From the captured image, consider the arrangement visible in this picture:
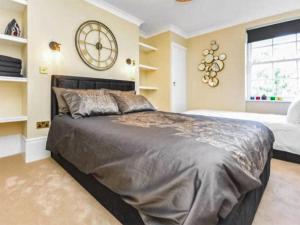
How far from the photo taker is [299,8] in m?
3.11

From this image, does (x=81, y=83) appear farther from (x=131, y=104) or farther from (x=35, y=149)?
(x=35, y=149)

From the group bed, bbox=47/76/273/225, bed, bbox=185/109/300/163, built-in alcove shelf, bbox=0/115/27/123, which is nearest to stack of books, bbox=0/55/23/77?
built-in alcove shelf, bbox=0/115/27/123

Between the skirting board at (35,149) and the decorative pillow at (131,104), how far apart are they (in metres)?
1.19

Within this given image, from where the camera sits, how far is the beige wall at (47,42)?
233 centimetres

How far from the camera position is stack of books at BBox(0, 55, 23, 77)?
2.14 m

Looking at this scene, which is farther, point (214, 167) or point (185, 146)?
point (185, 146)

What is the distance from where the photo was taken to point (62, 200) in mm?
1476

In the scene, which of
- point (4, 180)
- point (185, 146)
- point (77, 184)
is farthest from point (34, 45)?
point (185, 146)

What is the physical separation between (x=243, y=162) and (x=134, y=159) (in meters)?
0.63

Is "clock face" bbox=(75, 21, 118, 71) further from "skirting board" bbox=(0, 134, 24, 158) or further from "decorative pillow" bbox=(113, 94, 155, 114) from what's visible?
"skirting board" bbox=(0, 134, 24, 158)

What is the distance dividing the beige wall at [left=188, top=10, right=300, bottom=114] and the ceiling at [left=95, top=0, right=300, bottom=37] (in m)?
0.15

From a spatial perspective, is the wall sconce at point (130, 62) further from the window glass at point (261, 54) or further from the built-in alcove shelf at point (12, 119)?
the window glass at point (261, 54)

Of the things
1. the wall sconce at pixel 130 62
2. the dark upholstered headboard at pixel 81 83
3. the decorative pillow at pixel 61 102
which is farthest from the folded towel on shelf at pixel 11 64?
the wall sconce at pixel 130 62

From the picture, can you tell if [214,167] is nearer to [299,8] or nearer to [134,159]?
[134,159]
